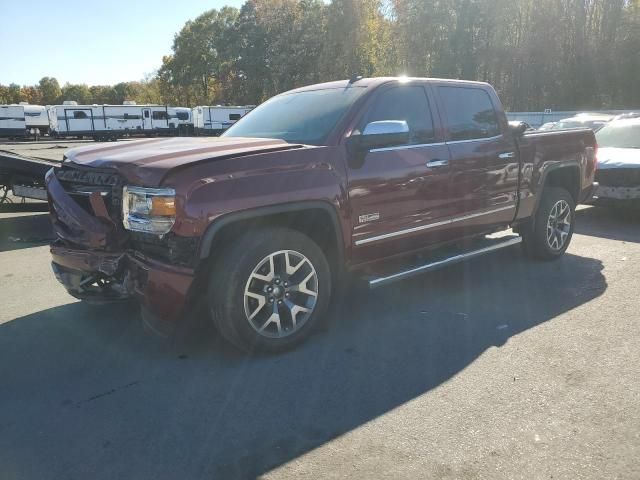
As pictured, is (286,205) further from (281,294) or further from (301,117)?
(301,117)

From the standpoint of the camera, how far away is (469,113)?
5258 millimetres

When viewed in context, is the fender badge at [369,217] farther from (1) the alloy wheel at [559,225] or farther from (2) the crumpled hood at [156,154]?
(1) the alloy wheel at [559,225]

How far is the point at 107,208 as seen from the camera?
369 cm

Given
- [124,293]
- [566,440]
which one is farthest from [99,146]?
[566,440]

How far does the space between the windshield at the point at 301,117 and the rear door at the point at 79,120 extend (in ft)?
141

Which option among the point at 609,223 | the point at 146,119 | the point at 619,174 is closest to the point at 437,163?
the point at 619,174

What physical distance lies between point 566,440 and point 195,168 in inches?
104

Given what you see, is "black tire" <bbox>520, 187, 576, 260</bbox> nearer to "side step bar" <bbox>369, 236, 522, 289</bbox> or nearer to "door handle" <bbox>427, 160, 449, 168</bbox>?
"side step bar" <bbox>369, 236, 522, 289</bbox>

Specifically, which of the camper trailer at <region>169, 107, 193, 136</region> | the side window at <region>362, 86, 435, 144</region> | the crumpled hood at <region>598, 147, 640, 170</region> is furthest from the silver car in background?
the camper trailer at <region>169, 107, 193, 136</region>

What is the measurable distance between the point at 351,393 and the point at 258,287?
983mm

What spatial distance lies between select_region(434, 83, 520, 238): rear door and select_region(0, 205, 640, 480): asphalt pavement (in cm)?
77

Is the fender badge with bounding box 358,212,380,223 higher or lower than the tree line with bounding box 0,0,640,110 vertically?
lower

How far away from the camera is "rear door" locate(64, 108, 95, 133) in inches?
1698

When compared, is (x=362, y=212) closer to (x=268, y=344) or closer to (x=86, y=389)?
(x=268, y=344)
